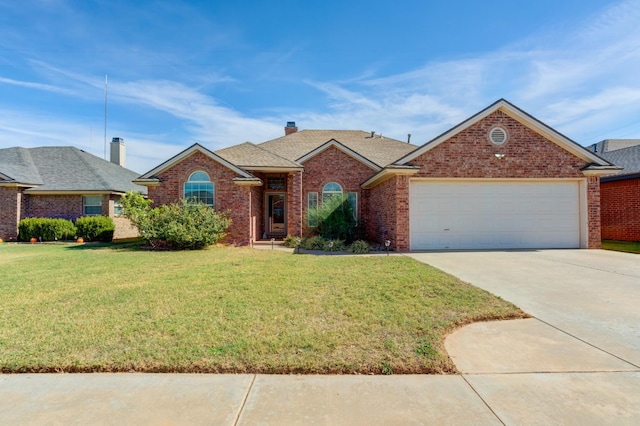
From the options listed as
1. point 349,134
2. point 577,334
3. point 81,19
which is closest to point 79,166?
point 81,19

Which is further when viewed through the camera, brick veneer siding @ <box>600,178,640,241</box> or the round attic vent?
brick veneer siding @ <box>600,178,640,241</box>

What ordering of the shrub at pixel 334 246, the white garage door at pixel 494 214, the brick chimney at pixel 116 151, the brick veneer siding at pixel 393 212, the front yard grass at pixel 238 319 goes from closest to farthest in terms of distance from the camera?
the front yard grass at pixel 238 319 < the brick veneer siding at pixel 393 212 < the white garage door at pixel 494 214 < the shrub at pixel 334 246 < the brick chimney at pixel 116 151

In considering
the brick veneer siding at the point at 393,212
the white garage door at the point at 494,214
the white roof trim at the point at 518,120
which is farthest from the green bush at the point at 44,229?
the white garage door at the point at 494,214

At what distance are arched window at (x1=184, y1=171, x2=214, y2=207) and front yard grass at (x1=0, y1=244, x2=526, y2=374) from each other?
23.0 ft

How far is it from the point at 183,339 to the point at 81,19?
11977mm

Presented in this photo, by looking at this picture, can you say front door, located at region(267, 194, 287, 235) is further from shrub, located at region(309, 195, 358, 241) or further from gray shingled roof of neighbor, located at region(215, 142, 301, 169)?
shrub, located at region(309, 195, 358, 241)

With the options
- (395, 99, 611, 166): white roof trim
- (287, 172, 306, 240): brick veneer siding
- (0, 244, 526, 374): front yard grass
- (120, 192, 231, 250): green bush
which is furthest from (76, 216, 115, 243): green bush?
(395, 99, 611, 166): white roof trim

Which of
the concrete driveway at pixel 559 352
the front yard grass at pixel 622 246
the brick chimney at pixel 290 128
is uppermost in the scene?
the brick chimney at pixel 290 128

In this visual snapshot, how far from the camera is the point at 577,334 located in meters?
4.34

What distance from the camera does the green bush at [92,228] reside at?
1781 cm

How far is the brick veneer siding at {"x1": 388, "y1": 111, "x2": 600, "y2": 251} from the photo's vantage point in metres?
12.7

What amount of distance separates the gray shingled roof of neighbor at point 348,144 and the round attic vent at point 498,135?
5.93 m

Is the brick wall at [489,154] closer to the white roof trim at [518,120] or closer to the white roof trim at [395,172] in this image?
the white roof trim at [518,120]

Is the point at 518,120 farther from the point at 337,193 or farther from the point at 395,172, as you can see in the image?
the point at 337,193
